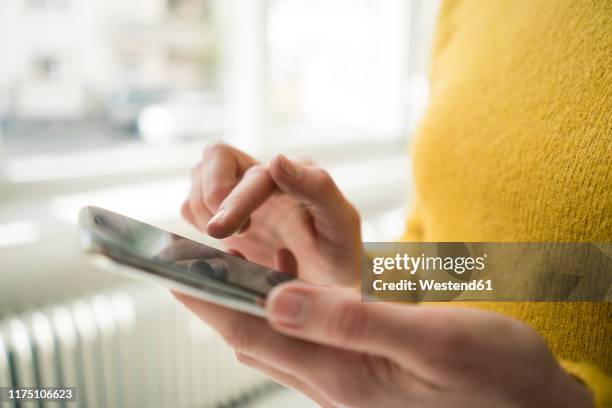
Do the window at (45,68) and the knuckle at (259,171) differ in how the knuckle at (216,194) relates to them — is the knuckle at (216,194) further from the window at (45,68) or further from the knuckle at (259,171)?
the window at (45,68)

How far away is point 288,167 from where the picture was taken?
48 centimetres

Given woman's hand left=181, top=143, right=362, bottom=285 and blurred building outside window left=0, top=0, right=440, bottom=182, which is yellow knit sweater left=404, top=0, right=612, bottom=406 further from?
blurred building outside window left=0, top=0, right=440, bottom=182

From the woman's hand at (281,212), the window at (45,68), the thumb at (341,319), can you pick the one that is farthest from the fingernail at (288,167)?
the window at (45,68)

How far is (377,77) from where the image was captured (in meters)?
2.46

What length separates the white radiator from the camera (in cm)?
104

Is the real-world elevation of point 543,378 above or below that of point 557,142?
below

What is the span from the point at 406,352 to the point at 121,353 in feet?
3.54

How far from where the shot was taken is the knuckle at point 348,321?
261 millimetres

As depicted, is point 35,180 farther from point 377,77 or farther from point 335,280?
point 377,77

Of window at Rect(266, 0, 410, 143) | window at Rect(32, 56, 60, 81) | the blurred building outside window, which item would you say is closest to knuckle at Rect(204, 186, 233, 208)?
the blurred building outside window

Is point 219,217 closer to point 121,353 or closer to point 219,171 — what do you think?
point 219,171

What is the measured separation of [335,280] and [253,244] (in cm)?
10

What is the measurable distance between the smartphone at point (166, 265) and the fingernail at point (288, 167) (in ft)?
0.54

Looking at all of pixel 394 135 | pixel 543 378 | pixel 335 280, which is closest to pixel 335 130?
pixel 394 135
